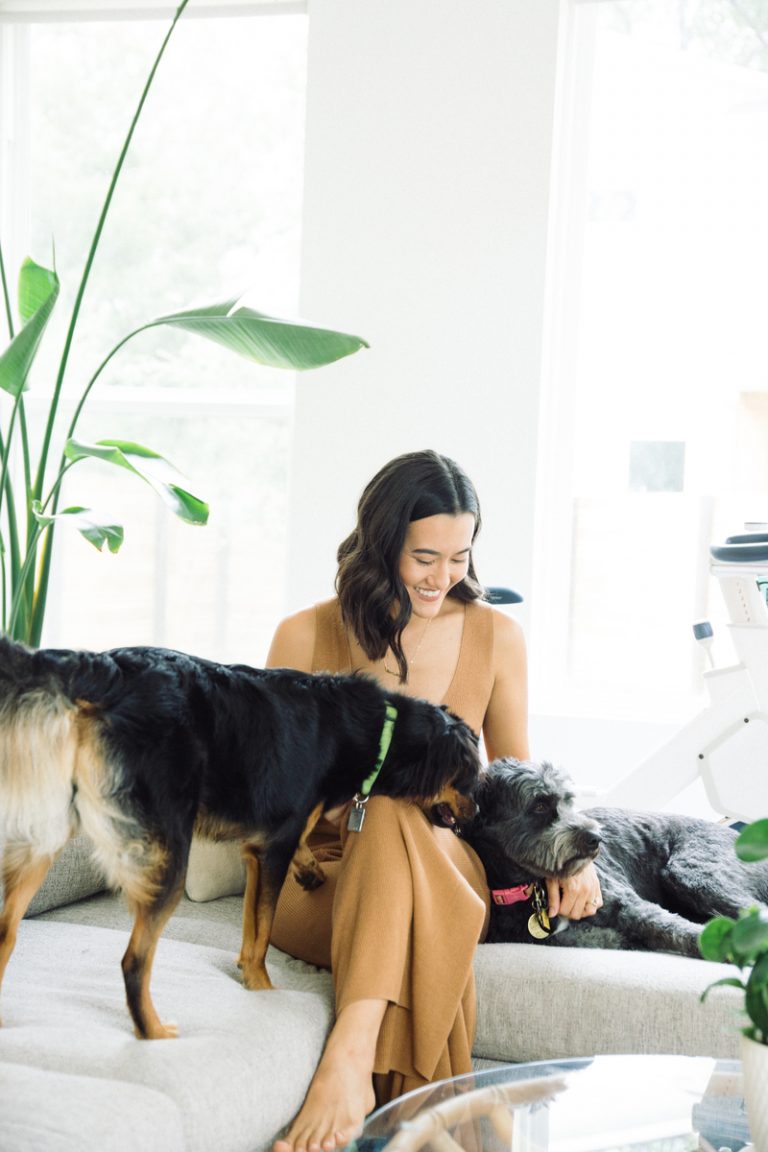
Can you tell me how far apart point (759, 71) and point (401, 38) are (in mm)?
1158

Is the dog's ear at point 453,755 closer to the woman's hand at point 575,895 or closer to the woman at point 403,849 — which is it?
the woman at point 403,849

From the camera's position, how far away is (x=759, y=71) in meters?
3.88

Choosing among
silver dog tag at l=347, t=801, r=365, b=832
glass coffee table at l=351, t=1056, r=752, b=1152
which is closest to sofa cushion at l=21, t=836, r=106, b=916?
silver dog tag at l=347, t=801, r=365, b=832

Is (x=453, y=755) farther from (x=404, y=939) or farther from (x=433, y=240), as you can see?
(x=433, y=240)

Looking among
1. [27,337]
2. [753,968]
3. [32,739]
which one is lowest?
[753,968]

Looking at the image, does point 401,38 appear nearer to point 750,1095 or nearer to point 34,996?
point 34,996

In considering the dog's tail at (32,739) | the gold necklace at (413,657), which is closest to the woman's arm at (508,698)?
the gold necklace at (413,657)

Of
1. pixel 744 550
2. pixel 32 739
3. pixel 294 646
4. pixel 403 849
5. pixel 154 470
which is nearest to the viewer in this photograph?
pixel 32 739

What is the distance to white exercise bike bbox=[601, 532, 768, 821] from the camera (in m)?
2.85

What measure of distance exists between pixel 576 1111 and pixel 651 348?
9.86 feet

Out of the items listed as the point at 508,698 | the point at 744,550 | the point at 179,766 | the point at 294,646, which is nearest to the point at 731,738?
the point at 744,550

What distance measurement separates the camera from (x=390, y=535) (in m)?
2.32

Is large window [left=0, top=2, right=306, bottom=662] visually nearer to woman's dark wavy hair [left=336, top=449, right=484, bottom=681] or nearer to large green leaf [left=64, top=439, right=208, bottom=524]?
large green leaf [left=64, top=439, right=208, bottom=524]

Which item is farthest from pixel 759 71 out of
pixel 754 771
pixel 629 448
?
pixel 754 771
